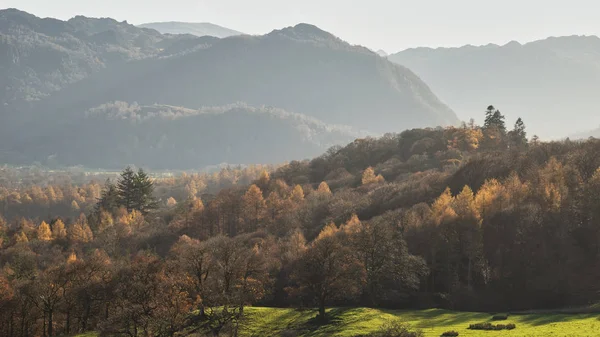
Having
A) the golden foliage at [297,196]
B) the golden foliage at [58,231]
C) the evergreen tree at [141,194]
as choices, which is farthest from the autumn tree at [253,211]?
the golden foliage at [58,231]

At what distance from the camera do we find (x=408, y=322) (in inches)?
3041

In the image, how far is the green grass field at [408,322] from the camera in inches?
Answer: 2584

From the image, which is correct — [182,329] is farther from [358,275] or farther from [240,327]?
[358,275]

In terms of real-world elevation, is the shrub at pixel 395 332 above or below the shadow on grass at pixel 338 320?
above

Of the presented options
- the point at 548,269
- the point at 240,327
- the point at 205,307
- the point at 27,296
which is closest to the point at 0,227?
the point at 27,296

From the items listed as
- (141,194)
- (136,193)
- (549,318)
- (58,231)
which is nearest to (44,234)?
(58,231)

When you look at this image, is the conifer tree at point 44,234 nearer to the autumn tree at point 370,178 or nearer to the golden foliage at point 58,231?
the golden foliage at point 58,231

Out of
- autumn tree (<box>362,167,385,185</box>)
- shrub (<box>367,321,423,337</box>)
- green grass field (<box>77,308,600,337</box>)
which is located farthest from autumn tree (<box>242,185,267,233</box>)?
shrub (<box>367,321,423,337</box>)

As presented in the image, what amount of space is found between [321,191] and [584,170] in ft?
260

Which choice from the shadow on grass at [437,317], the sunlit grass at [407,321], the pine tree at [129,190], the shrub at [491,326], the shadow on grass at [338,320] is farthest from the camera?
the pine tree at [129,190]

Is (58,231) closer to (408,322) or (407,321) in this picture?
(407,321)

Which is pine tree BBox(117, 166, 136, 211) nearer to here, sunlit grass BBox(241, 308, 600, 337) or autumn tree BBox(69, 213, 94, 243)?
autumn tree BBox(69, 213, 94, 243)

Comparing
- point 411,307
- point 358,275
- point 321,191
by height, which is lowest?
point 411,307

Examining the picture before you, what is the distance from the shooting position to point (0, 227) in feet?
633
